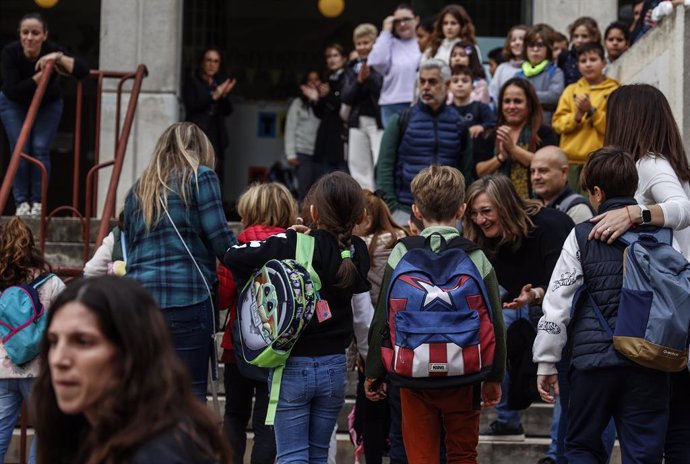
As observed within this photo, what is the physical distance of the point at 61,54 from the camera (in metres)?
8.92

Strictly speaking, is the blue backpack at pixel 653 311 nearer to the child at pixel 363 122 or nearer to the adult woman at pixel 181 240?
the adult woman at pixel 181 240

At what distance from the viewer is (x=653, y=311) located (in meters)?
4.59

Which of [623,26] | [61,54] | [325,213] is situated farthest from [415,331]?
[623,26]

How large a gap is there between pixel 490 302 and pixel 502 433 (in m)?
1.96

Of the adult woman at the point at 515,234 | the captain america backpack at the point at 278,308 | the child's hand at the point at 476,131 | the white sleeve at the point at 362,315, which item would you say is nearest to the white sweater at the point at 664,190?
the adult woman at the point at 515,234

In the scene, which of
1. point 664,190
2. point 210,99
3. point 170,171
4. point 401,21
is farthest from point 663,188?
point 210,99

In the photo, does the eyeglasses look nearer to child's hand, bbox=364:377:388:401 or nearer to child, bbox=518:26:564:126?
child, bbox=518:26:564:126

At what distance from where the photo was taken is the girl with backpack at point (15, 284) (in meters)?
5.88

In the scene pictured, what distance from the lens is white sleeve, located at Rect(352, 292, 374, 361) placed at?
18.9 ft

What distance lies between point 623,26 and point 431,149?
10.7 ft

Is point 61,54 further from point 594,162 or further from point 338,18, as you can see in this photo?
point 338,18

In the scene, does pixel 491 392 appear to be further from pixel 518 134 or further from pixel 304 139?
pixel 304 139

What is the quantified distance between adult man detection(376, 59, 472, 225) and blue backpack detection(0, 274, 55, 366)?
295cm

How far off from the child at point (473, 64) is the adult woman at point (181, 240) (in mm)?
4212
